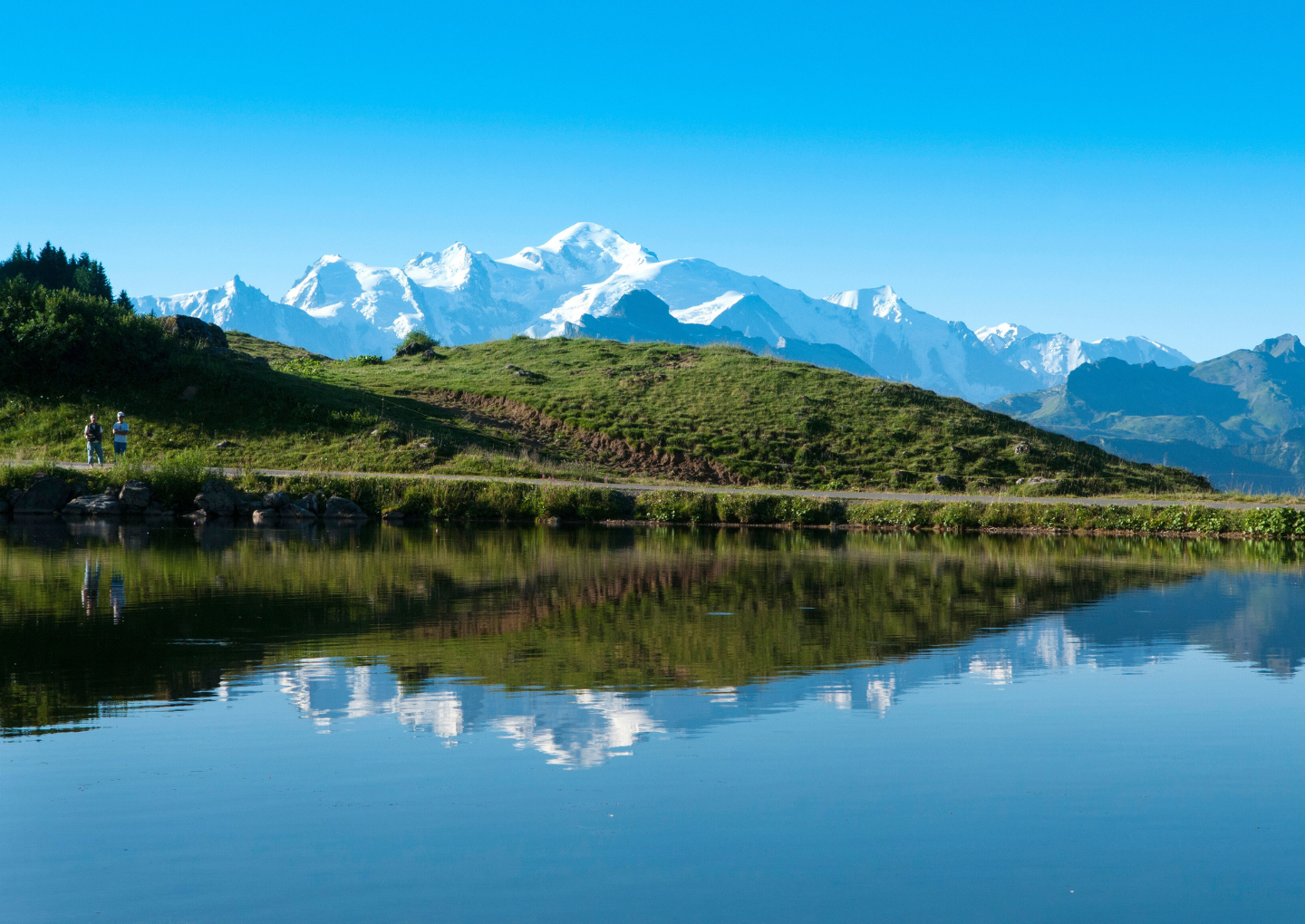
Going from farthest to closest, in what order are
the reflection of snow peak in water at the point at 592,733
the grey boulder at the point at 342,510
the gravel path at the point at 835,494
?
the gravel path at the point at 835,494, the grey boulder at the point at 342,510, the reflection of snow peak in water at the point at 592,733

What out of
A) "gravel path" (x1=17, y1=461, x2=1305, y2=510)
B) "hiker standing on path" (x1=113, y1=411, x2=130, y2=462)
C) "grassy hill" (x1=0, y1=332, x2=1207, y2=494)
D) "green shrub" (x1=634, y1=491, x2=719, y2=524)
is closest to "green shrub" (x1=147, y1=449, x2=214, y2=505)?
"gravel path" (x1=17, y1=461, x2=1305, y2=510)

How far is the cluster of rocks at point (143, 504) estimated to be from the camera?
1697 inches

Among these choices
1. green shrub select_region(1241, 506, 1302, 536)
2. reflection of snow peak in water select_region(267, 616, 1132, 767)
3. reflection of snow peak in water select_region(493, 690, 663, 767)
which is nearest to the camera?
reflection of snow peak in water select_region(493, 690, 663, 767)

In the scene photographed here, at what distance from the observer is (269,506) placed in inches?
1731

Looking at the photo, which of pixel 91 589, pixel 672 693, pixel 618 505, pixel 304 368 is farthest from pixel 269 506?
pixel 304 368

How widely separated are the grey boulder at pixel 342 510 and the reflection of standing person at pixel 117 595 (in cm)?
1956

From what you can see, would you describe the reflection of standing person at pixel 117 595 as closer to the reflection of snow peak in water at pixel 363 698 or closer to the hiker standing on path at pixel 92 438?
the reflection of snow peak in water at pixel 363 698

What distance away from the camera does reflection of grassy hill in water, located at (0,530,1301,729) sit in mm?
15258

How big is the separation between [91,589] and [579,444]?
142ft

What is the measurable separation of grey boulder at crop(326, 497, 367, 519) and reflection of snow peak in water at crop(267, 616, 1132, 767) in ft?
97.3

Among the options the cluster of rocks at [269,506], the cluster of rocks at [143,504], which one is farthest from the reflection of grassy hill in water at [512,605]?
the cluster of rocks at [143,504]

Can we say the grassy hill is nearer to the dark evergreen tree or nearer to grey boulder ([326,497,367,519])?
grey boulder ([326,497,367,519])

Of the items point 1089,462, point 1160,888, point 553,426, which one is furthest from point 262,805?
point 1089,462

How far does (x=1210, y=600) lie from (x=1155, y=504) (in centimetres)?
2198
